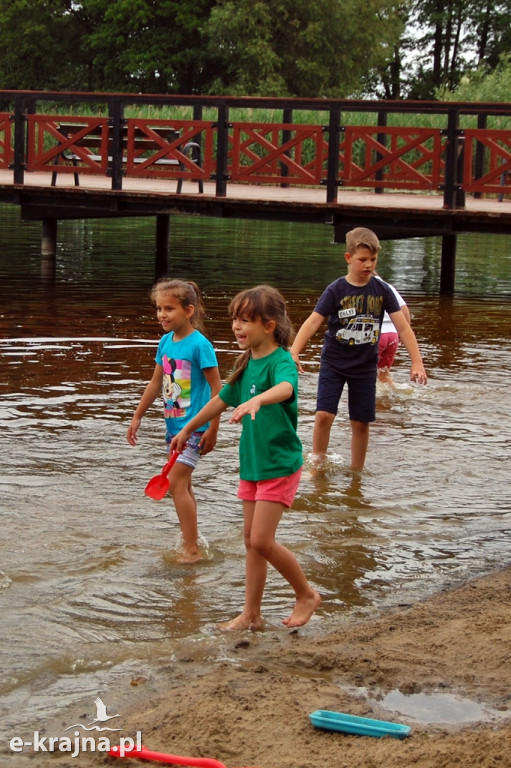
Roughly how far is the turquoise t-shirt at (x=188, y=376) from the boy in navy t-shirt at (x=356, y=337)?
4.16ft

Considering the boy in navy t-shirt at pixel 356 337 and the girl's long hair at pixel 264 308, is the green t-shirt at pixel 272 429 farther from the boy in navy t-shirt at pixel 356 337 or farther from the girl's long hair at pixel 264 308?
the boy in navy t-shirt at pixel 356 337

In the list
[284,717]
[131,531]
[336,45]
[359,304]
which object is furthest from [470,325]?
[336,45]

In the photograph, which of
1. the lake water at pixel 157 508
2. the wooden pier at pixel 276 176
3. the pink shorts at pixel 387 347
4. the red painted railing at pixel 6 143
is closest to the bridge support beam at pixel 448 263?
the wooden pier at pixel 276 176

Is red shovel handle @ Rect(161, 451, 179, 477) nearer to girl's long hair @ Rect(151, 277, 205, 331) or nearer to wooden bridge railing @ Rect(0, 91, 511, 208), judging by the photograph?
girl's long hair @ Rect(151, 277, 205, 331)

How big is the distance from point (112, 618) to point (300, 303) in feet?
33.7

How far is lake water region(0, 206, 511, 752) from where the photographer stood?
4730 millimetres

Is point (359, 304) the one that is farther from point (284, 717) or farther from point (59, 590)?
point (284, 717)

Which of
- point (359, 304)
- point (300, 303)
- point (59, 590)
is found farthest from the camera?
point (300, 303)

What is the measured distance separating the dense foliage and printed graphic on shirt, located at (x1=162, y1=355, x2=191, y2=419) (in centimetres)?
3662

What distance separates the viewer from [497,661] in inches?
169

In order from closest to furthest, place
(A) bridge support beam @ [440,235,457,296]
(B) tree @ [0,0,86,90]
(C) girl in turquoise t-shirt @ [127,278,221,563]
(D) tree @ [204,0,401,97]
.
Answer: (C) girl in turquoise t-shirt @ [127,278,221,563]
(A) bridge support beam @ [440,235,457,296]
(D) tree @ [204,0,401,97]
(B) tree @ [0,0,86,90]

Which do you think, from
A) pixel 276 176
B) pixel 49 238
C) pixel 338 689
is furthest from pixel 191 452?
pixel 49 238

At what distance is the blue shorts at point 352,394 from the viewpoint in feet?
23.2

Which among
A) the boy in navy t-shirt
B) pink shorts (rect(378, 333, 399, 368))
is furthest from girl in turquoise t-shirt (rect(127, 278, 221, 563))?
pink shorts (rect(378, 333, 399, 368))
